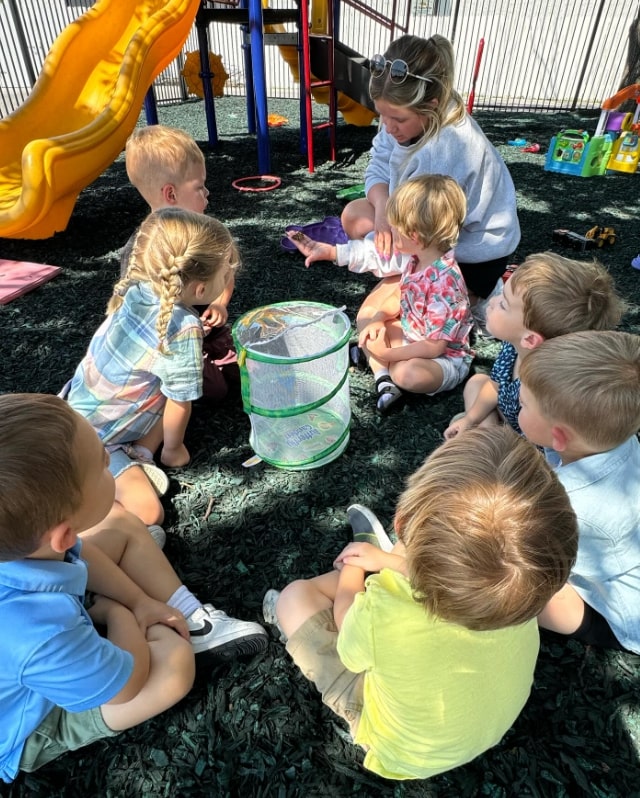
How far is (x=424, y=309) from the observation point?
9.05ft

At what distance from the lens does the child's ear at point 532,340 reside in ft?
6.66

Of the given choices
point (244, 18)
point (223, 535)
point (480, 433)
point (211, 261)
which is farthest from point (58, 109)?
point (480, 433)

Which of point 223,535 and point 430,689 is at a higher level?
point 430,689

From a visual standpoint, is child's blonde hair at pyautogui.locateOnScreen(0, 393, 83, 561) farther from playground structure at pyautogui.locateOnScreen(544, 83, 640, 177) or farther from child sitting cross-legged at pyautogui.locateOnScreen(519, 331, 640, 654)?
playground structure at pyautogui.locateOnScreen(544, 83, 640, 177)

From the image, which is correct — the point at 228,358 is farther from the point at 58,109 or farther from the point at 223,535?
the point at 58,109

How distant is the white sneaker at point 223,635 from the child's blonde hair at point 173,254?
104 centimetres

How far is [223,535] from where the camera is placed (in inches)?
85.0

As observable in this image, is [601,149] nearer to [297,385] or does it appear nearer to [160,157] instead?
[160,157]

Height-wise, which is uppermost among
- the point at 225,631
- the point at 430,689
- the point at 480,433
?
the point at 480,433

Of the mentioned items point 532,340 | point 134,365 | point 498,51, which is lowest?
point 498,51

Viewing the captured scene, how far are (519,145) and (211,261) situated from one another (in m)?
7.03

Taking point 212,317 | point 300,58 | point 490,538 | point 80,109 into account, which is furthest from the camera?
point 300,58

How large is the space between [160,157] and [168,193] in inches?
7.2

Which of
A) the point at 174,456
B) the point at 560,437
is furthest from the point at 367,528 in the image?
the point at 174,456
